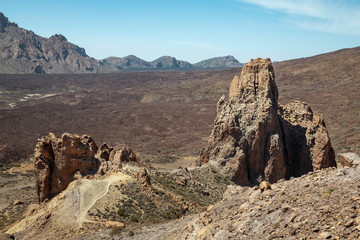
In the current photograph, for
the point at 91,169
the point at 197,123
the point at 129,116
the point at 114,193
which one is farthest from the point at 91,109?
the point at 114,193

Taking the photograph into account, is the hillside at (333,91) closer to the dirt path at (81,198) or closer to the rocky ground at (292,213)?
the dirt path at (81,198)

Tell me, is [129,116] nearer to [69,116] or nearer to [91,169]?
[69,116]

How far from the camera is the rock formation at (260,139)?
980 inches

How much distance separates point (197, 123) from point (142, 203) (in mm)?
73840

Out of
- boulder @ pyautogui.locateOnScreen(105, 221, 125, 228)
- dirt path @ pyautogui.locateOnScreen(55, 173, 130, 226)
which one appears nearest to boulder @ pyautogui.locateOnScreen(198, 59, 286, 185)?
dirt path @ pyautogui.locateOnScreen(55, 173, 130, 226)

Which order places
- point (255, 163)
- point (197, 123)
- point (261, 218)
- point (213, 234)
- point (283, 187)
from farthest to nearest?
point (197, 123) < point (255, 163) < point (283, 187) < point (213, 234) < point (261, 218)

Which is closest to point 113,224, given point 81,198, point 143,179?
point 81,198

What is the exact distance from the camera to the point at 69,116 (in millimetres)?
107125

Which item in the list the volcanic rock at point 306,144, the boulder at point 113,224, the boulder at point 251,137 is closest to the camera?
the boulder at point 113,224

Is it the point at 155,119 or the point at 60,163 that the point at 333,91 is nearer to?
the point at 155,119

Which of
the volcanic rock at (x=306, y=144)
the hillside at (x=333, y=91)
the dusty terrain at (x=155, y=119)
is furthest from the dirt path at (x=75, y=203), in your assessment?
the hillside at (x=333, y=91)

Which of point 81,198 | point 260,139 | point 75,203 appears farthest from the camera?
point 260,139

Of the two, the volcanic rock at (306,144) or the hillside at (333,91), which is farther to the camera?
the hillside at (333,91)

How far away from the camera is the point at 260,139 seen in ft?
82.0
